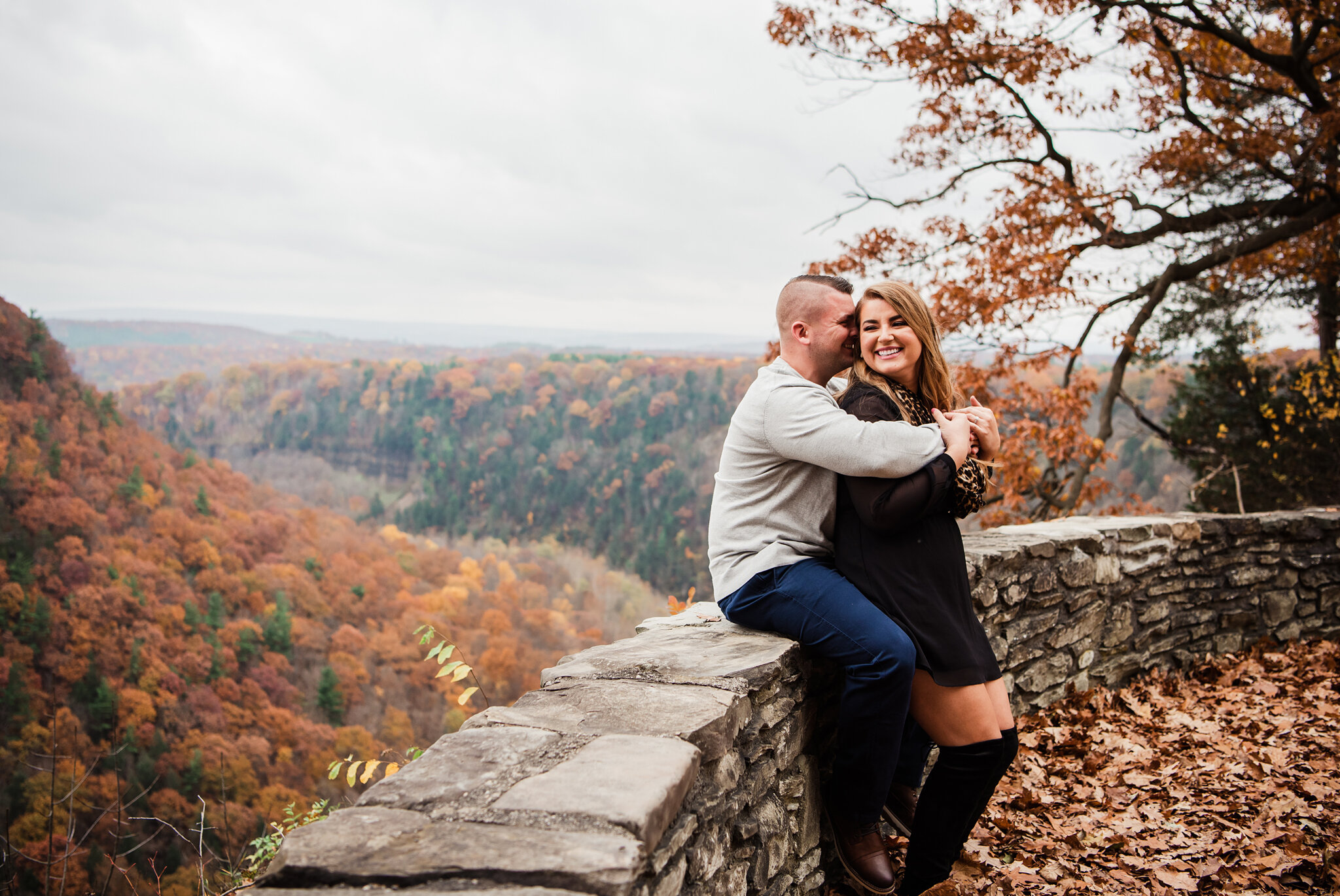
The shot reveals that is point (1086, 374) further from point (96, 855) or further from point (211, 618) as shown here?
point (211, 618)

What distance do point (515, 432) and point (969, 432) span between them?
174ft

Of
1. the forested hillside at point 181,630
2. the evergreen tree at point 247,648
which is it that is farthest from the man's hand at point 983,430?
the evergreen tree at point 247,648

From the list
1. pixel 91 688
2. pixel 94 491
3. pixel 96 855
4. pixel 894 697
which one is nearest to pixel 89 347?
pixel 94 491

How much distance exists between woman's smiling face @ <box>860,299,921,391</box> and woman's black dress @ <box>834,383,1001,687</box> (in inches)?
4.9

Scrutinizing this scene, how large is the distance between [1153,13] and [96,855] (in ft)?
68.3

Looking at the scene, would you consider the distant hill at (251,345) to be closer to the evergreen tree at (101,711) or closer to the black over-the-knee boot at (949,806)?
the evergreen tree at (101,711)

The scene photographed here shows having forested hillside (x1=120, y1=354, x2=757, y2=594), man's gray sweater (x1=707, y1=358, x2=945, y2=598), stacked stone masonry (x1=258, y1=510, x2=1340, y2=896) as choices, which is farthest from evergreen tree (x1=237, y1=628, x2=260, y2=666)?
man's gray sweater (x1=707, y1=358, x2=945, y2=598)

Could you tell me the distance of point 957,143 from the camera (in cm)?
806

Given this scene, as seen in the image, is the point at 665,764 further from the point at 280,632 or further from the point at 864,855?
the point at 280,632

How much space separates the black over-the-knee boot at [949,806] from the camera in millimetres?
2061

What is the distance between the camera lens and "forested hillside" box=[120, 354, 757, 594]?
4659cm

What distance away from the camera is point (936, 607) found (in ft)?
6.77

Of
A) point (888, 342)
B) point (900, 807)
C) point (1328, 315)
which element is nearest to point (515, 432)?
point (1328, 315)

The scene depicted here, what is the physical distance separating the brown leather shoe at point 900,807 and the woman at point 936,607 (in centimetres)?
23
